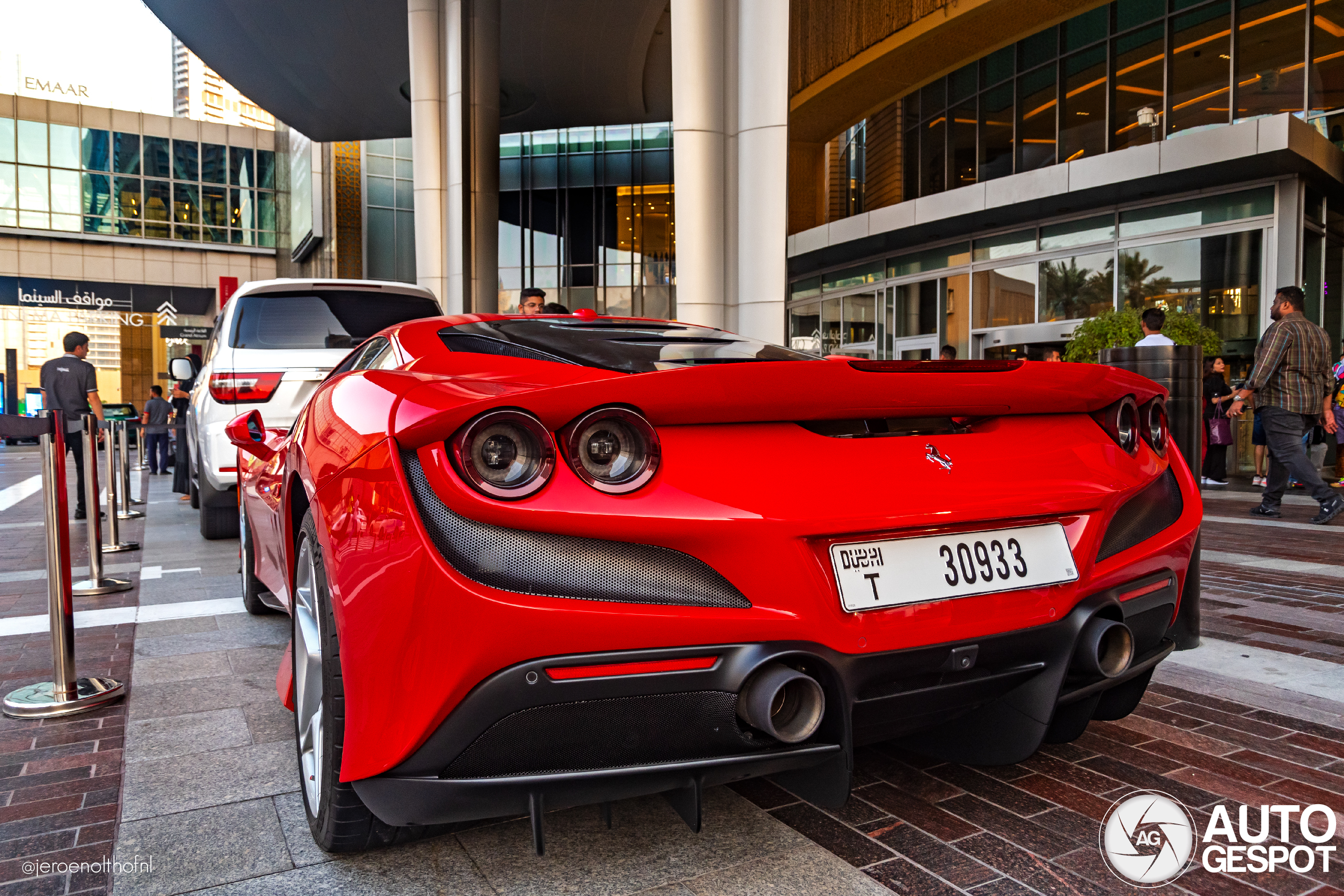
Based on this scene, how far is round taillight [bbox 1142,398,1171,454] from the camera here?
8.26 feet

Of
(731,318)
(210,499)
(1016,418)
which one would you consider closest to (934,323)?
(731,318)

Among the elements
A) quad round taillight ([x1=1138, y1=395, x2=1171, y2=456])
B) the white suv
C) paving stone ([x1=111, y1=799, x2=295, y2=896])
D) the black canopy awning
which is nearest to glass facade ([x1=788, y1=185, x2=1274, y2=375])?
the white suv

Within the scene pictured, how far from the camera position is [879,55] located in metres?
18.4

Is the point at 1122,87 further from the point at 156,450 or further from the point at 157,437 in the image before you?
the point at 156,450

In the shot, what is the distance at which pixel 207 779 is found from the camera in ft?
8.64

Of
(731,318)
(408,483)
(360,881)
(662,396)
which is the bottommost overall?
(360,881)

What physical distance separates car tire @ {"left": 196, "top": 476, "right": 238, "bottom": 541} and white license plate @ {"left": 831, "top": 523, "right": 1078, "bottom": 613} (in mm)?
6924

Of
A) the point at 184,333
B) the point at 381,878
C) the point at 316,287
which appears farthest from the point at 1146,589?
the point at 184,333

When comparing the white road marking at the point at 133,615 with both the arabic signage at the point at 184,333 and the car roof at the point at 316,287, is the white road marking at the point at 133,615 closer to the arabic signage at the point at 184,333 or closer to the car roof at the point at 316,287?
the car roof at the point at 316,287

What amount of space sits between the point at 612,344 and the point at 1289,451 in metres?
8.23

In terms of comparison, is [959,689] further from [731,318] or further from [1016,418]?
[731,318]

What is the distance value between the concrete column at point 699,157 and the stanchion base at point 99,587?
5996 millimetres

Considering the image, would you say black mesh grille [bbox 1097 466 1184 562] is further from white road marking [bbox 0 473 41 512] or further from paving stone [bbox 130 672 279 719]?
white road marking [bbox 0 473 41 512]

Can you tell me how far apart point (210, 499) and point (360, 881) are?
6.28 m
